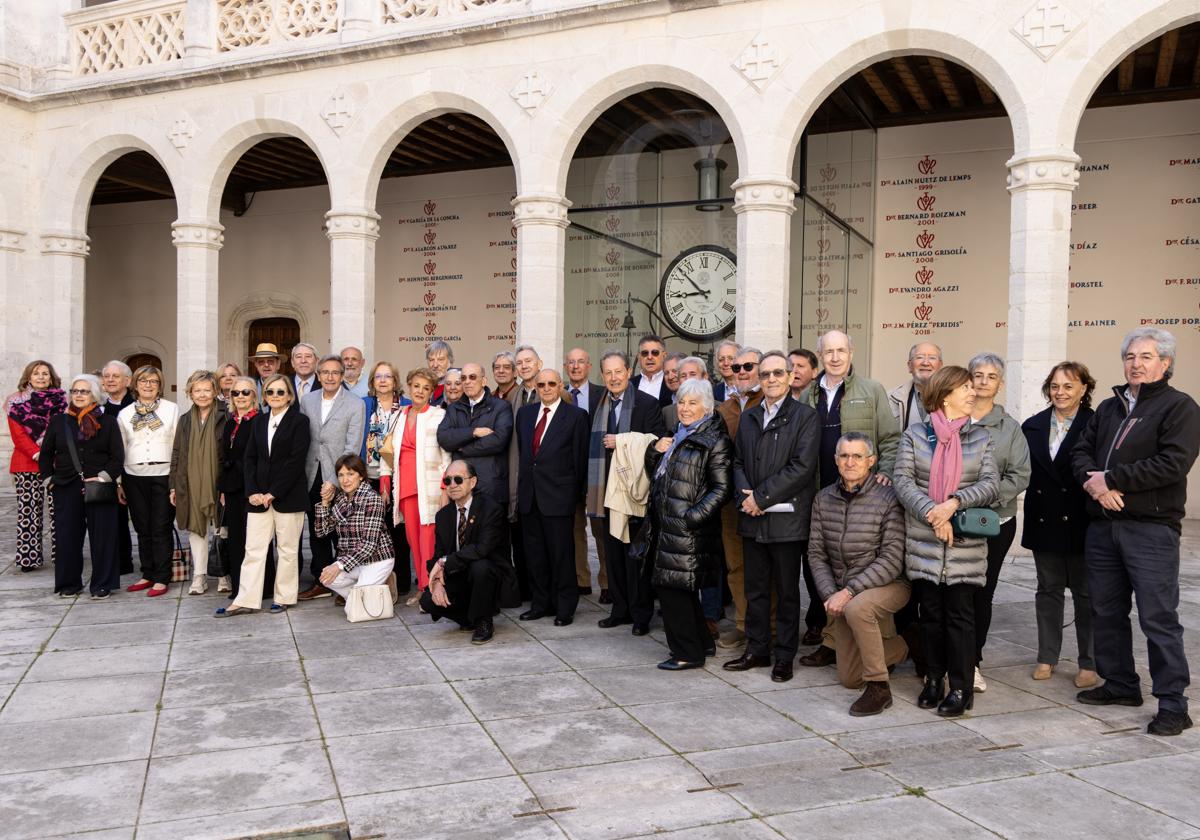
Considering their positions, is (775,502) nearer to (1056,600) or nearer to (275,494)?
(1056,600)

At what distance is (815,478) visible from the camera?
16.9 ft

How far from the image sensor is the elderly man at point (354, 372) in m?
7.58

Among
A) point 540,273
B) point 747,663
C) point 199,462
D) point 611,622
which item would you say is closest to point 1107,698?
point 747,663

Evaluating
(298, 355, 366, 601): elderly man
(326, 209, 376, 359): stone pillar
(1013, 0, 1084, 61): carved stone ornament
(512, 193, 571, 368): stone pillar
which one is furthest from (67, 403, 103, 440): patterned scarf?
(1013, 0, 1084, 61): carved stone ornament

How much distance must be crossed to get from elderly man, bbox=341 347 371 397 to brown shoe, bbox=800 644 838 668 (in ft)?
12.8

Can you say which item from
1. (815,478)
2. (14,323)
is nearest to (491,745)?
(815,478)

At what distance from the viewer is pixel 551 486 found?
605 centimetres

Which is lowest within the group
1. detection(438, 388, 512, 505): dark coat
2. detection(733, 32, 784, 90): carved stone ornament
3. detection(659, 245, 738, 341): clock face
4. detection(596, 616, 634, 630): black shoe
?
detection(596, 616, 634, 630): black shoe

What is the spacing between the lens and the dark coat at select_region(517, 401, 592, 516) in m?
6.04

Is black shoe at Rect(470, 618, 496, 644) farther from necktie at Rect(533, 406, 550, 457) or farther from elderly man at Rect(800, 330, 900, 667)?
elderly man at Rect(800, 330, 900, 667)

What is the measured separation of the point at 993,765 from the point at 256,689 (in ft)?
10.7

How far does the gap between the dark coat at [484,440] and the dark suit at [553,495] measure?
0.48ft

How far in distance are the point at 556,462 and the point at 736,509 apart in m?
1.18

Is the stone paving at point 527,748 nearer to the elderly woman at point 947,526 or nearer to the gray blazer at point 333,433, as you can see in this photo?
the elderly woman at point 947,526
